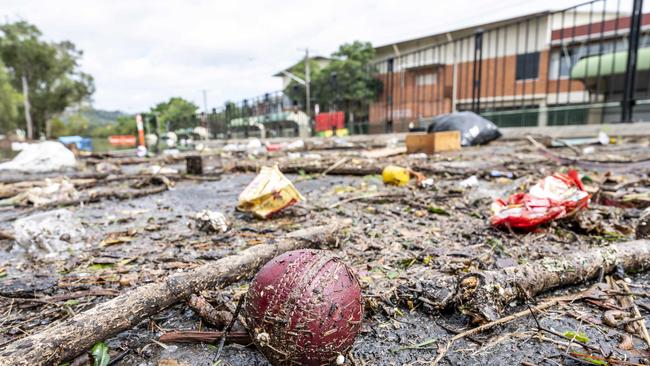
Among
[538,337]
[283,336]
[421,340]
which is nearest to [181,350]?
[283,336]

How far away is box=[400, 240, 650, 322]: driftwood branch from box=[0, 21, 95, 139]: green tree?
140 feet

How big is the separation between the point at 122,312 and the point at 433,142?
5.61 meters

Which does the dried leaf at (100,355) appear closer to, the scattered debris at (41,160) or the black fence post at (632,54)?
the scattered debris at (41,160)

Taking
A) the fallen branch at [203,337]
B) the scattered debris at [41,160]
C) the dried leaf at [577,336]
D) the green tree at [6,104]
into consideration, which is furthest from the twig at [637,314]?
the green tree at [6,104]

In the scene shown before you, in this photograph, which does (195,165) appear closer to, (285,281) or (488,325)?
(285,281)

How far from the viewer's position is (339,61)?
34125 mm

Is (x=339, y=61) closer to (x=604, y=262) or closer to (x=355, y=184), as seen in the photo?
(x=355, y=184)

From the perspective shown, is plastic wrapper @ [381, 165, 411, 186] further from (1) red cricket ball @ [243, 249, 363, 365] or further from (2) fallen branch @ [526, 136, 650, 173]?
(1) red cricket ball @ [243, 249, 363, 365]

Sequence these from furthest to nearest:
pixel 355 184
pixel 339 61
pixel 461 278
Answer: pixel 339 61 → pixel 355 184 → pixel 461 278

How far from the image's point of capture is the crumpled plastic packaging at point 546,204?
6.62 feet

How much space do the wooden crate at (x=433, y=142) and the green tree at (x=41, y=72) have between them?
1563 inches

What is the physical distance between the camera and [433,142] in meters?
6.05

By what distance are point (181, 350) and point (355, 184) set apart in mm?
3047

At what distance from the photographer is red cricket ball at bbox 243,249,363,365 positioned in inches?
35.9
